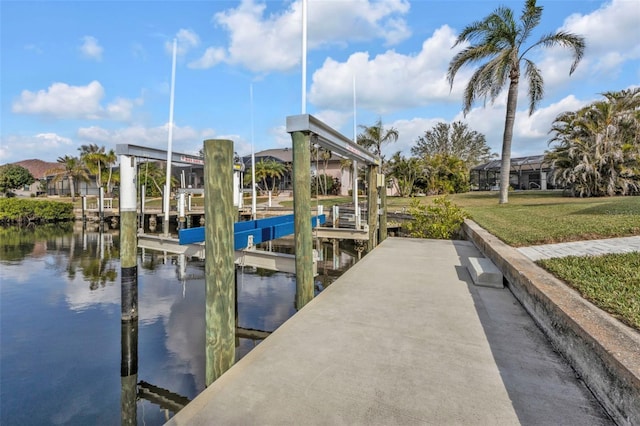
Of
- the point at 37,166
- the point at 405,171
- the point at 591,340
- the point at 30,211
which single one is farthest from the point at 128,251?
the point at 37,166

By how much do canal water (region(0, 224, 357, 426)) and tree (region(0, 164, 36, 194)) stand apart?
45.2 metres

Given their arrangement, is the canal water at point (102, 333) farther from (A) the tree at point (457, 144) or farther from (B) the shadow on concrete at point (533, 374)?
(A) the tree at point (457, 144)

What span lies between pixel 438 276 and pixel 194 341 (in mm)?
4340

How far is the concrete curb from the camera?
2389mm

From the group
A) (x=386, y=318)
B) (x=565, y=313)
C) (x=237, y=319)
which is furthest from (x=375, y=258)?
(x=565, y=313)

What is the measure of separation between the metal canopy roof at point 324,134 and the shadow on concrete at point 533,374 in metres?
3.26

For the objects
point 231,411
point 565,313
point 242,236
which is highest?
point 242,236

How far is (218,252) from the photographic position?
11.5 feet

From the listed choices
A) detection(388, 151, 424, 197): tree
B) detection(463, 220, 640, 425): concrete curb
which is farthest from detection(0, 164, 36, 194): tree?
detection(463, 220, 640, 425): concrete curb

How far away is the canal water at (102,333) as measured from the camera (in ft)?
14.7

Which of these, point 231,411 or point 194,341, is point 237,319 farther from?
point 231,411

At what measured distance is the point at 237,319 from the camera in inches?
275

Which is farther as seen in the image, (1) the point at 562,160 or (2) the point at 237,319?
(1) the point at 562,160

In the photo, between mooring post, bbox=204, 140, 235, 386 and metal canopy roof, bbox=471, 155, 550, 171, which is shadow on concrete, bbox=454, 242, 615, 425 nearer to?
mooring post, bbox=204, 140, 235, 386
